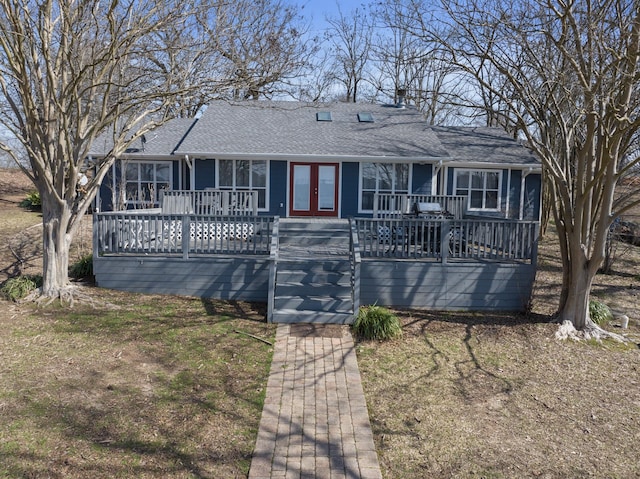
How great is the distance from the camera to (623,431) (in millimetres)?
5012

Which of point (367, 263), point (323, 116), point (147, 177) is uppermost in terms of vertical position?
point (323, 116)

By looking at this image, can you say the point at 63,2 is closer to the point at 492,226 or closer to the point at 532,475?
the point at 492,226

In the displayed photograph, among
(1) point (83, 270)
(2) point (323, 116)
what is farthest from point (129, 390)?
(2) point (323, 116)

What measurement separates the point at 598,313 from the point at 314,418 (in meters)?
6.13

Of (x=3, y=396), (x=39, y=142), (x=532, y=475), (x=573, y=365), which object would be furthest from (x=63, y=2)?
(x=573, y=365)

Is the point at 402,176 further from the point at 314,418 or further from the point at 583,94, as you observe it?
the point at 314,418

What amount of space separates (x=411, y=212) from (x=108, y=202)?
11.1 metres

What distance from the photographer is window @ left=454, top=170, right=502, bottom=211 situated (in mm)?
17047

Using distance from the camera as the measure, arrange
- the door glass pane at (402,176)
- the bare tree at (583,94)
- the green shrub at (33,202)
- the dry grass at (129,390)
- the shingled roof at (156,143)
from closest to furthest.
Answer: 1. the dry grass at (129,390)
2. the bare tree at (583,94)
3. the door glass pane at (402,176)
4. the shingled roof at (156,143)
5. the green shrub at (33,202)

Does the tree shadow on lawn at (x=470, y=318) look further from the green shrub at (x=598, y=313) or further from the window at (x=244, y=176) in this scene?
the window at (x=244, y=176)

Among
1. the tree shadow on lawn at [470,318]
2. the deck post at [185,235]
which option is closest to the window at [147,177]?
the deck post at [185,235]

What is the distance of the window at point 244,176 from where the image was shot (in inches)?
599

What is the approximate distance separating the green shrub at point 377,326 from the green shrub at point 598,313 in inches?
143

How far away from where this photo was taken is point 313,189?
15.2 meters
